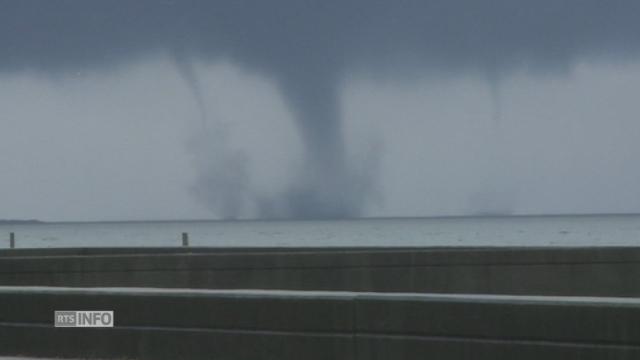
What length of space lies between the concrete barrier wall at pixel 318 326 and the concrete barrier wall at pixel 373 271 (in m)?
8.00

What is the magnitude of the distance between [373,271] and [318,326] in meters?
9.22

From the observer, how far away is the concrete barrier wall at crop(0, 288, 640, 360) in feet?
42.7

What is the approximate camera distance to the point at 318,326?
14477 mm

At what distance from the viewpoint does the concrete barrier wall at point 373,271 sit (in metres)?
22.7

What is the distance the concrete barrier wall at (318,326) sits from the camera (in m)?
13.0

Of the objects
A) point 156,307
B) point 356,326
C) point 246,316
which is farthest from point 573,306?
point 156,307

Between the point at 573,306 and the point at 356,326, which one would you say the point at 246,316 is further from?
the point at 573,306

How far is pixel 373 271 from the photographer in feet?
77.6

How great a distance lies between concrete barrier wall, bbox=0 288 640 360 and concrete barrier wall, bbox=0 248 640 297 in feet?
26.2

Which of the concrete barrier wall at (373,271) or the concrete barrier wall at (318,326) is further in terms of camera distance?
the concrete barrier wall at (373,271)

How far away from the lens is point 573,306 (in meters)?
13.0

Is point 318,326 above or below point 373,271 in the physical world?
above

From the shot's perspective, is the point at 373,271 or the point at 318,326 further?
the point at 373,271

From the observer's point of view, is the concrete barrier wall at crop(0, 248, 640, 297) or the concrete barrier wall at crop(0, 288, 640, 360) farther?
the concrete barrier wall at crop(0, 248, 640, 297)
